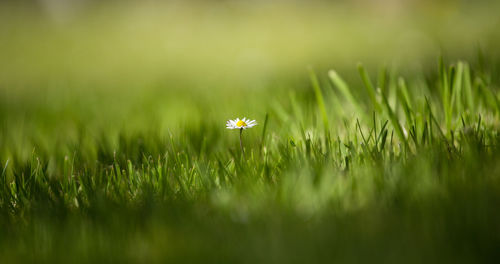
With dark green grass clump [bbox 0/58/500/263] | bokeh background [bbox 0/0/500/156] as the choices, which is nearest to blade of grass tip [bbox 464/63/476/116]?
dark green grass clump [bbox 0/58/500/263]

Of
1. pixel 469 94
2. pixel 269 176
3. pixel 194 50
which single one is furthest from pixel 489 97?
pixel 194 50

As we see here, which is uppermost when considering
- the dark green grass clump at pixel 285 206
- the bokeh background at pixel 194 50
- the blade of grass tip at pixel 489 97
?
the bokeh background at pixel 194 50

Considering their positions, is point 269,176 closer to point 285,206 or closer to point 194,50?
point 285,206

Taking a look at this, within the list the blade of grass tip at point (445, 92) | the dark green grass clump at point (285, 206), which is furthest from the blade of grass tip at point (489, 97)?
the blade of grass tip at point (445, 92)

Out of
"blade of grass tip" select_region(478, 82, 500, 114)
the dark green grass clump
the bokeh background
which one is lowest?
the dark green grass clump

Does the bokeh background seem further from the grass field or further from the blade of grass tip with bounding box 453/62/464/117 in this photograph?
the blade of grass tip with bounding box 453/62/464/117

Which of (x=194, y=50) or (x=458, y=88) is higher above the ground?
(x=194, y=50)

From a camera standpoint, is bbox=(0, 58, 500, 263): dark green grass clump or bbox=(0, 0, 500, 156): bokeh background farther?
bbox=(0, 0, 500, 156): bokeh background

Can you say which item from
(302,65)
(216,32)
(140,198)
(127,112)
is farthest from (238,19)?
(140,198)

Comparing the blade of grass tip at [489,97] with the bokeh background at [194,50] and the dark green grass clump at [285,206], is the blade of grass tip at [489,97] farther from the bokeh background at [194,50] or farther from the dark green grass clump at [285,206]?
the bokeh background at [194,50]

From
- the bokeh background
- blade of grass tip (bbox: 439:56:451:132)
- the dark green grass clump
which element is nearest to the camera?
the dark green grass clump

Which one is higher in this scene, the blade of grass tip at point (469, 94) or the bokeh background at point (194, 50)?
the bokeh background at point (194, 50)
